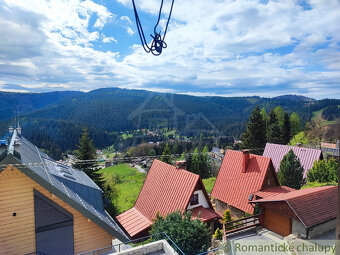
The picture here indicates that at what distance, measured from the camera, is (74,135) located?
298ft

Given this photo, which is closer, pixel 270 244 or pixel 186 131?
pixel 270 244

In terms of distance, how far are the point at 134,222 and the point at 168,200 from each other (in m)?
2.37

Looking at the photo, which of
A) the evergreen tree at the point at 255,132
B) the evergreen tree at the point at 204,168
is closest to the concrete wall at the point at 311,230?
the evergreen tree at the point at 255,132

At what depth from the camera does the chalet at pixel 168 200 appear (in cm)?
1262

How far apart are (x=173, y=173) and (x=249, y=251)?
617 centimetres

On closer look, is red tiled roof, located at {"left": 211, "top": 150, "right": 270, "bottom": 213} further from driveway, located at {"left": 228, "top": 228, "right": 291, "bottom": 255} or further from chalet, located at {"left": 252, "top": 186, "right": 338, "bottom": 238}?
driveway, located at {"left": 228, "top": 228, "right": 291, "bottom": 255}

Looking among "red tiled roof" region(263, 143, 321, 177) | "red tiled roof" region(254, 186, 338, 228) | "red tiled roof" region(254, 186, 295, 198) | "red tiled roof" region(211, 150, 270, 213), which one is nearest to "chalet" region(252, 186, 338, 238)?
"red tiled roof" region(254, 186, 338, 228)

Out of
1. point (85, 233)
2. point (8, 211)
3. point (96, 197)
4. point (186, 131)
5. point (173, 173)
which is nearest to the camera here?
point (8, 211)

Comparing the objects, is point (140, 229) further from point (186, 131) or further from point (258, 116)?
point (186, 131)

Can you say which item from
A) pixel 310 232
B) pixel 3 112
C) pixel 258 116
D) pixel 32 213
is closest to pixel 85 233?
pixel 32 213

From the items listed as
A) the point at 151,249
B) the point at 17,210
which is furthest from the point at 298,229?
the point at 17,210

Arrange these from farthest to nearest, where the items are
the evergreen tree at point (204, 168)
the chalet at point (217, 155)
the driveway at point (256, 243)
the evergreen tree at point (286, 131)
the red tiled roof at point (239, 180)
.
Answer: the chalet at point (217, 155) → the evergreen tree at point (204, 168) → the evergreen tree at point (286, 131) → the red tiled roof at point (239, 180) → the driveway at point (256, 243)

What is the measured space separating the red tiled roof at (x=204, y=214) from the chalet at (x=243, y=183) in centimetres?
210

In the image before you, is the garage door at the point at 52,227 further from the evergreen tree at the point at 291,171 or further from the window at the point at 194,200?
the evergreen tree at the point at 291,171
